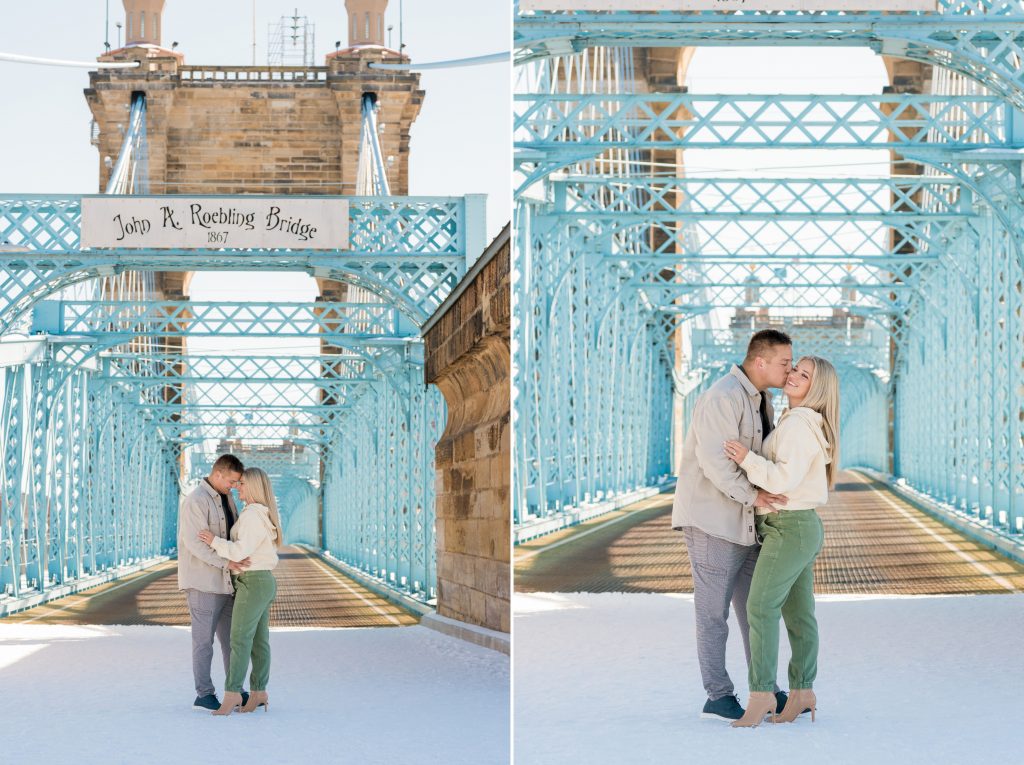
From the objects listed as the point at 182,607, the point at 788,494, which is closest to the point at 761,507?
the point at 788,494

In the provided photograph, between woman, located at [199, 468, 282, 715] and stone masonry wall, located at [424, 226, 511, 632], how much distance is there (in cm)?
186

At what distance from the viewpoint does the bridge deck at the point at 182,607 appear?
16812 mm

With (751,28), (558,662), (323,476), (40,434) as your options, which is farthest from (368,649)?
(323,476)

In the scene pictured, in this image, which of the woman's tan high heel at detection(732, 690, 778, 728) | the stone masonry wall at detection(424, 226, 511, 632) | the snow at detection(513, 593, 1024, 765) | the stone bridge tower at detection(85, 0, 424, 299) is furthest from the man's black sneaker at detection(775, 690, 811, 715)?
the stone bridge tower at detection(85, 0, 424, 299)

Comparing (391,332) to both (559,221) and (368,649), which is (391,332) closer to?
(559,221)

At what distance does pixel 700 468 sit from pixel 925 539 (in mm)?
13957

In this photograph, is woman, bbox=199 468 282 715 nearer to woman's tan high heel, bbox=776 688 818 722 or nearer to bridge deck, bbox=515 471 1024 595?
woman's tan high heel, bbox=776 688 818 722

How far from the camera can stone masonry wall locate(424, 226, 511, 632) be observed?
8.38m

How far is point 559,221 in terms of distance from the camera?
20.3 metres

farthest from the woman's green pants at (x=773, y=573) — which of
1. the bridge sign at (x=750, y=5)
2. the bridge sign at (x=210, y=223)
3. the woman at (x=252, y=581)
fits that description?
the bridge sign at (x=210, y=223)

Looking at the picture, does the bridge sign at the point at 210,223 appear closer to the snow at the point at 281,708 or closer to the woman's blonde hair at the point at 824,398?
the snow at the point at 281,708

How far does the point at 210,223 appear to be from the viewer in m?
15.4

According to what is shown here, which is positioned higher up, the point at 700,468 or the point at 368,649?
the point at 700,468

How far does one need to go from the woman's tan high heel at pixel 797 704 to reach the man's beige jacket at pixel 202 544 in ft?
7.35
